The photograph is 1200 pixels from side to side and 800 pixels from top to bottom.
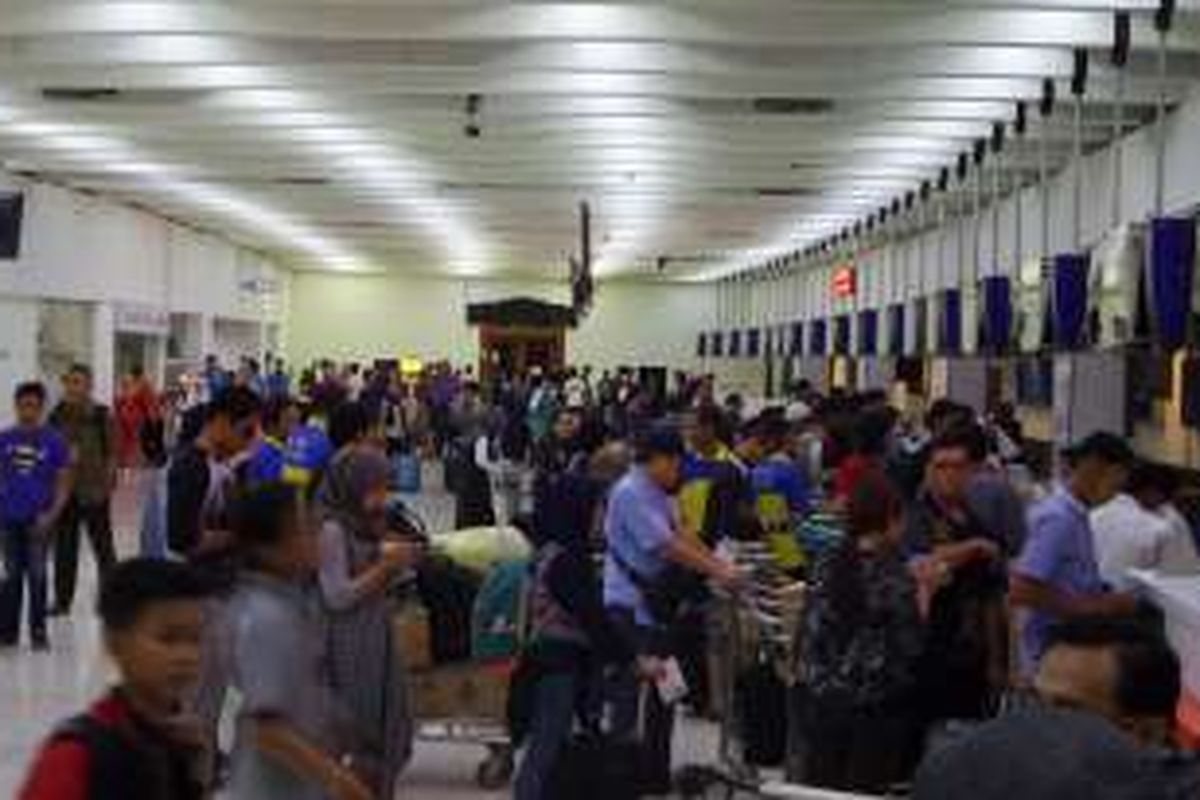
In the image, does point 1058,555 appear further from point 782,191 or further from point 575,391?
point 575,391

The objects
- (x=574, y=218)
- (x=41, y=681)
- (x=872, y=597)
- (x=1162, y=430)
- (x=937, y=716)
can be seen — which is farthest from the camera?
(x=574, y=218)

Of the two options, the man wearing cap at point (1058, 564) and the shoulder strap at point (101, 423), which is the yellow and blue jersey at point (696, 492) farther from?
the shoulder strap at point (101, 423)

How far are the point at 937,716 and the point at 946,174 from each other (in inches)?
644

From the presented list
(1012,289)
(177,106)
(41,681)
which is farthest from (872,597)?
(177,106)

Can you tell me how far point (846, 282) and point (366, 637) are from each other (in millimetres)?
28548

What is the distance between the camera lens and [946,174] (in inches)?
900

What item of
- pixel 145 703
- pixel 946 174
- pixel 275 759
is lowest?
pixel 275 759

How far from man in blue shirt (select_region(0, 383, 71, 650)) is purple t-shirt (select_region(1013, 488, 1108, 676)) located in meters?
6.52

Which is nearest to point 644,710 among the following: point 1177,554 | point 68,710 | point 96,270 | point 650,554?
point 650,554

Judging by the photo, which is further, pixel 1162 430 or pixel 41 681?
pixel 1162 430

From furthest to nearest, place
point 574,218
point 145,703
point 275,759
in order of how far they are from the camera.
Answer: point 574,218 → point 275,759 → point 145,703

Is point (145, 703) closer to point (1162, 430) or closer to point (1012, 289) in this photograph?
point (1162, 430)

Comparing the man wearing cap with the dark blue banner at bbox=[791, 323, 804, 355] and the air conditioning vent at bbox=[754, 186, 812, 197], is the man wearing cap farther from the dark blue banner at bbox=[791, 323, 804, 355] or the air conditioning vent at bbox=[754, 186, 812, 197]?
the dark blue banner at bbox=[791, 323, 804, 355]

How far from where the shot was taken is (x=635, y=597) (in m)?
8.68
